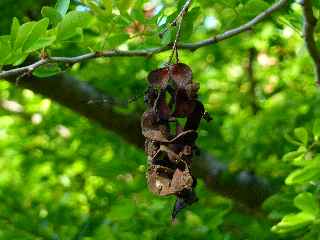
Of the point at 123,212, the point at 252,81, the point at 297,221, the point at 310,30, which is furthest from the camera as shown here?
the point at 252,81

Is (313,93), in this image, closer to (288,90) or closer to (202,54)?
(288,90)

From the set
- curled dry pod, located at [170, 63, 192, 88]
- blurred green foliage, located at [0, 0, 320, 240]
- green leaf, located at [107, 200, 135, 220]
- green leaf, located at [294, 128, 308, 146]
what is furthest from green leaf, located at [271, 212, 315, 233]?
green leaf, located at [107, 200, 135, 220]

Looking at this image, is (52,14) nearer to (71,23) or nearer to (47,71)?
(71,23)

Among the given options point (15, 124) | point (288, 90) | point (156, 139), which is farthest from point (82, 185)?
point (156, 139)

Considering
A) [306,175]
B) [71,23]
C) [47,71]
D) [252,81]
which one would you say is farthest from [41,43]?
[252,81]

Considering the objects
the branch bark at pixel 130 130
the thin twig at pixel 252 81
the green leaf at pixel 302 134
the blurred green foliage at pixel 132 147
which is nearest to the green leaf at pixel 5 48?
the blurred green foliage at pixel 132 147

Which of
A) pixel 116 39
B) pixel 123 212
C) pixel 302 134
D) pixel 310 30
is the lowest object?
pixel 123 212
